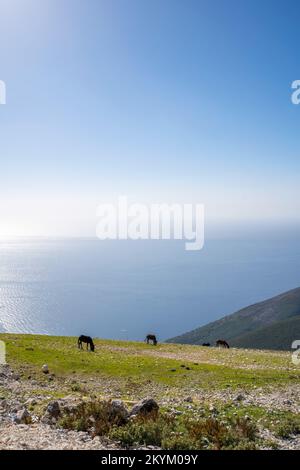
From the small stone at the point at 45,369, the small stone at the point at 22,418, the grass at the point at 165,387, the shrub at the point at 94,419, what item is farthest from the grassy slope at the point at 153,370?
the small stone at the point at 22,418

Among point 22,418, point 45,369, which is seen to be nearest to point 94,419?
point 22,418

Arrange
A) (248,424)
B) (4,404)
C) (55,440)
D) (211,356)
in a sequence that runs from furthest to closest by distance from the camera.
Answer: (211,356) → (4,404) → (248,424) → (55,440)

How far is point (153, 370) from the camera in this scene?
101ft

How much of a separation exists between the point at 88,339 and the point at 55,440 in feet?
99.4

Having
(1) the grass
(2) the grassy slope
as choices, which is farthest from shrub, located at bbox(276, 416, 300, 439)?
(2) the grassy slope

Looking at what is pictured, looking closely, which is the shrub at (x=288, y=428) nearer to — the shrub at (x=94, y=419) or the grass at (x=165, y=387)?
the grass at (x=165, y=387)

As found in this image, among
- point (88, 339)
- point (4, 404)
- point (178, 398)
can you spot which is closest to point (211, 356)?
point (88, 339)

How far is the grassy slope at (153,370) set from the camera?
25844 mm

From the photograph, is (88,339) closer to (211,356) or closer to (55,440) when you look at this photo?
(211,356)

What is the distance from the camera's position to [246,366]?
114ft

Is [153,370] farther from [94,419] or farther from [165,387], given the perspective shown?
[94,419]

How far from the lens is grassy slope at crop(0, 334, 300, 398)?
2584 cm

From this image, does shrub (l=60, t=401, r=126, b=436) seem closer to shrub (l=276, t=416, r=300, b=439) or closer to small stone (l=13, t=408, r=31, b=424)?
small stone (l=13, t=408, r=31, b=424)

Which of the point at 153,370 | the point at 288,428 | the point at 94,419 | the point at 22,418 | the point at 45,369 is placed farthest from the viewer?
the point at 153,370
